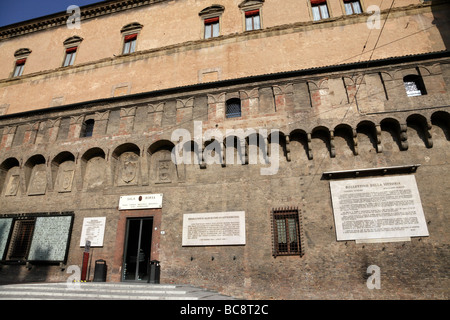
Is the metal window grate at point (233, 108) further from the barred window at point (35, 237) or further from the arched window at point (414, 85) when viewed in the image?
the barred window at point (35, 237)

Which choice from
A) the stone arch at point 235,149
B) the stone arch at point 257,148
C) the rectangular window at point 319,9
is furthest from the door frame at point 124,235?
the rectangular window at point 319,9

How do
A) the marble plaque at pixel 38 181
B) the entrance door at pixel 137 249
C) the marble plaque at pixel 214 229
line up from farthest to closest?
the marble plaque at pixel 38 181, the entrance door at pixel 137 249, the marble plaque at pixel 214 229

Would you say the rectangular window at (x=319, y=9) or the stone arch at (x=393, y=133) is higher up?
the rectangular window at (x=319, y=9)

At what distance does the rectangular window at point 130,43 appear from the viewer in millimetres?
Answer: 16609

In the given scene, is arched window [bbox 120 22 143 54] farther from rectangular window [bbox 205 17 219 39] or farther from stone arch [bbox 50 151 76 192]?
stone arch [bbox 50 151 76 192]

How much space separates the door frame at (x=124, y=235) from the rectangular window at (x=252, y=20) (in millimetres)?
10602

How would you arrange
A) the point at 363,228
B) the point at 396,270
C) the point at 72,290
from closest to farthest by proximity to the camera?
1. the point at 72,290
2. the point at 396,270
3. the point at 363,228

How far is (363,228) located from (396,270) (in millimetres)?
1539

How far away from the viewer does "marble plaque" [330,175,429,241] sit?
9.42 meters

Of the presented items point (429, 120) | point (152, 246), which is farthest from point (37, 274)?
point (429, 120)

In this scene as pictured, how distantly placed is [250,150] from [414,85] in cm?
688

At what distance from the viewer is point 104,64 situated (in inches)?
642

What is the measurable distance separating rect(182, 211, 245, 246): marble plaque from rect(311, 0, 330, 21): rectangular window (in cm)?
1088
